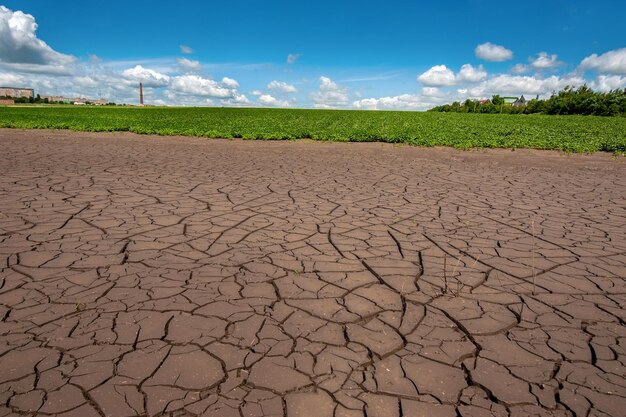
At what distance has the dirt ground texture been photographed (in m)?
2.08

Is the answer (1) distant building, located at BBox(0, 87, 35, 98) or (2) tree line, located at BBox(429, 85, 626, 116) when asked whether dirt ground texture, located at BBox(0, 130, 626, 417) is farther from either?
(1) distant building, located at BBox(0, 87, 35, 98)

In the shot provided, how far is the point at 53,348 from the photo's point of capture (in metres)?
2.36

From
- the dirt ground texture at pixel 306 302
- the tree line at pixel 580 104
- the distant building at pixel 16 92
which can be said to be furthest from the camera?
the distant building at pixel 16 92

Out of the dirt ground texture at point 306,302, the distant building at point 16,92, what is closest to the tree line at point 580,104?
the dirt ground texture at point 306,302

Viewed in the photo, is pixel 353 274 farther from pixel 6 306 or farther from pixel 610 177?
pixel 610 177

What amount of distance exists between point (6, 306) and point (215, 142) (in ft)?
34.4

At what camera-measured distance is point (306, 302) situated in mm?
2965

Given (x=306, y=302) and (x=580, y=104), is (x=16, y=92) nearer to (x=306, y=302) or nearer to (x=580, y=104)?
(x=580, y=104)

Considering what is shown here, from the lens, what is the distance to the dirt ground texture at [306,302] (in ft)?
6.81

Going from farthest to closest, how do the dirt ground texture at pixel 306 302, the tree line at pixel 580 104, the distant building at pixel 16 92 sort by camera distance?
the distant building at pixel 16 92 → the tree line at pixel 580 104 → the dirt ground texture at pixel 306 302

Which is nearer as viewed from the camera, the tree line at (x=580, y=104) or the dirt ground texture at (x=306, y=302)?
the dirt ground texture at (x=306, y=302)

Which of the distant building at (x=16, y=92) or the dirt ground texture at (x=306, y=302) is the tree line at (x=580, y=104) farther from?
the distant building at (x=16, y=92)

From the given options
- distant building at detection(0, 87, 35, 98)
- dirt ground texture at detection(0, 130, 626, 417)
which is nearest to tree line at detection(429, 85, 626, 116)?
dirt ground texture at detection(0, 130, 626, 417)

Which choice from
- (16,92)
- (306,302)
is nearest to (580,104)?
(306,302)
